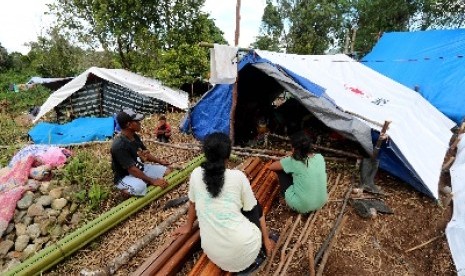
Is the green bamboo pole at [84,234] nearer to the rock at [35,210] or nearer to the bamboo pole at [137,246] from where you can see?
the bamboo pole at [137,246]

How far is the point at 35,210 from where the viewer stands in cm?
412

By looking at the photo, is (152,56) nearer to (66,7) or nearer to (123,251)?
(66,7)

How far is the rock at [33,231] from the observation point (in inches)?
154

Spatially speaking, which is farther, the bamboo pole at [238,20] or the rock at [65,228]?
the bamboo pole at [238,20]

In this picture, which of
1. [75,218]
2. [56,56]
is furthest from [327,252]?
[56,56]

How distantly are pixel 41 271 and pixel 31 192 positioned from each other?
5.41ft

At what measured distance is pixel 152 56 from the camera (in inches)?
621

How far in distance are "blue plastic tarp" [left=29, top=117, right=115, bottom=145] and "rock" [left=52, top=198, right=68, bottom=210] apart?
3821mm

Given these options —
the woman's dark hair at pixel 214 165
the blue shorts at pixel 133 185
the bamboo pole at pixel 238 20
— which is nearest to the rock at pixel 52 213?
the blue shorts at pixel 133 185

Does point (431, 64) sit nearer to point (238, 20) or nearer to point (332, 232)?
point (238, 20)

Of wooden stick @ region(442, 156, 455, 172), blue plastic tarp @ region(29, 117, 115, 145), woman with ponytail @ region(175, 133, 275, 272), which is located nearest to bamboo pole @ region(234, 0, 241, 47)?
blue plastic tarp @ region(29, 117, 115, 145)

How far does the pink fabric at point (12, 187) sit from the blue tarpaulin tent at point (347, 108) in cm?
351

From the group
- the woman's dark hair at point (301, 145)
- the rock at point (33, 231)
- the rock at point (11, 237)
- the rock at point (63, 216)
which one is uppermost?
the woman's dark hair at point (301, 145)

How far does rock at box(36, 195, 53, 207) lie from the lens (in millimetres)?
4215
